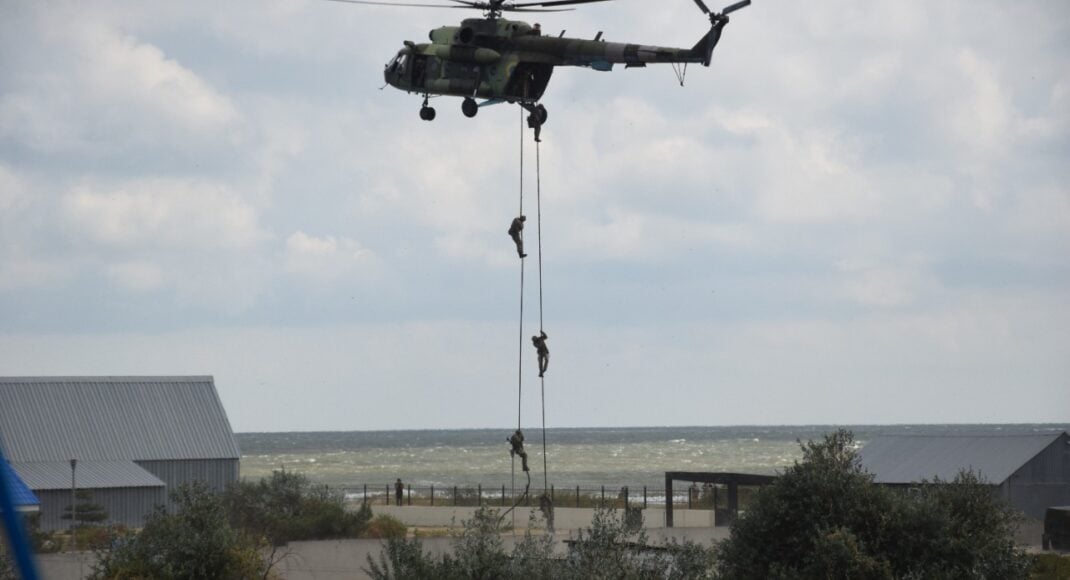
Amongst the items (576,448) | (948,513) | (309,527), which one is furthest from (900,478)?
(576,448)

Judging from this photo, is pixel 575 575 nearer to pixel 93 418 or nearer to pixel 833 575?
pixel 833 575

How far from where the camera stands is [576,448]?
168 m

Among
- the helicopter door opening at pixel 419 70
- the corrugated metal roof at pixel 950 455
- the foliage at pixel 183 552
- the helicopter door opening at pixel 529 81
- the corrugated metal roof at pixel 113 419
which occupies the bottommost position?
the foliage at pixel 183 552

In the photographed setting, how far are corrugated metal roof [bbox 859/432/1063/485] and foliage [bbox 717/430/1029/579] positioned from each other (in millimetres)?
22907

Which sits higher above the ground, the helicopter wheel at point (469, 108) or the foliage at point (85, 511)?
the helicopter wheel at point (469, 108)

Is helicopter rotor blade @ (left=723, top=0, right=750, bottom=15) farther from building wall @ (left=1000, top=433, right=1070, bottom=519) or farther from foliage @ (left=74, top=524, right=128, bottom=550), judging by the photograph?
building wall @ (left=1000, top=433, right=1070, bottom=519)

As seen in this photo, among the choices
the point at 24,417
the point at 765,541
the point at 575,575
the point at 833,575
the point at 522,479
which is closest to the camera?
the point at 575,575

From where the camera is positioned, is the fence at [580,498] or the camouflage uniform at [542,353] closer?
the camouflage uniform at [542,353]

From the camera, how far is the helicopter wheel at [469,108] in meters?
22.5

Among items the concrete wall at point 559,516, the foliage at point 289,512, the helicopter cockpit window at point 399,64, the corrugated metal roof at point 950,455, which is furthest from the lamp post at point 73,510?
the corrugated metal roof at point 950,455

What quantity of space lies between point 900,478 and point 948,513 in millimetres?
24297

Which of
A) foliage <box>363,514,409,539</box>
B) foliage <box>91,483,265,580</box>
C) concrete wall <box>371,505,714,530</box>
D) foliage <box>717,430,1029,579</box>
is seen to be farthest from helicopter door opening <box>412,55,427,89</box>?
concrete wall <box>371,505,714,530</box>

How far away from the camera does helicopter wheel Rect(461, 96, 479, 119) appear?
885 inches

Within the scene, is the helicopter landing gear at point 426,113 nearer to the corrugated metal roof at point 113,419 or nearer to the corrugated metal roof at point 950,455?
the corrugated metal roof at point 950,455
